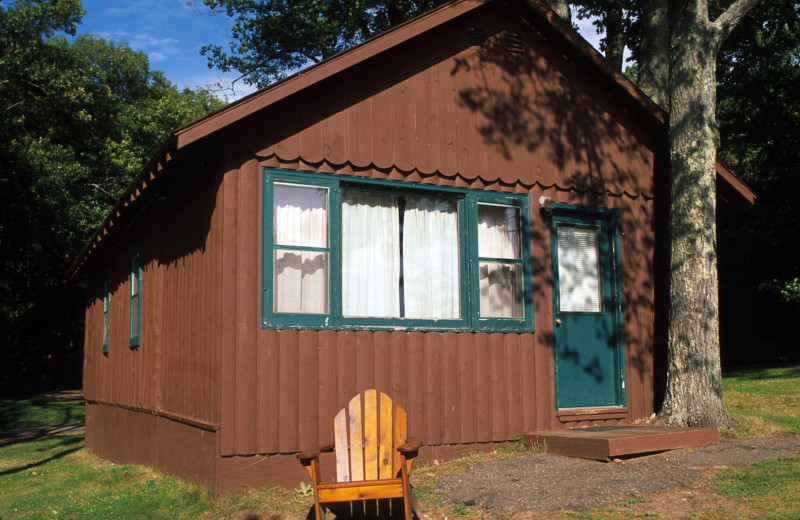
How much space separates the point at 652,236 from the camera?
9750 millimetres

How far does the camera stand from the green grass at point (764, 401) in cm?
851

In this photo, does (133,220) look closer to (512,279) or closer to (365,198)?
(365,198)

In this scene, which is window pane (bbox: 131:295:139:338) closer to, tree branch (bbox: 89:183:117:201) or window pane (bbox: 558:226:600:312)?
window pane (bbox: 558:226:600:312)

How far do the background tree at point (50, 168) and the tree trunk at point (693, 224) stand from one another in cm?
1722

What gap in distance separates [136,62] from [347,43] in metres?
18.2

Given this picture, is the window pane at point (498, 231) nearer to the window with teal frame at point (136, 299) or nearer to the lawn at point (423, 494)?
the lawn at point (423, 494)

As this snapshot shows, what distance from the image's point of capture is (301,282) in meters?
7.43

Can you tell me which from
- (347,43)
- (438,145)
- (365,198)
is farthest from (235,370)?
(347,43)

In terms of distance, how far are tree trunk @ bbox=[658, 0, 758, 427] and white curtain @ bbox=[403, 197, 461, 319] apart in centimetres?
277

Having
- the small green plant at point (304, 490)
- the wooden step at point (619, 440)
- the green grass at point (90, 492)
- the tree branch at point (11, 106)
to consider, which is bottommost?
the green grass at point (90, 492)

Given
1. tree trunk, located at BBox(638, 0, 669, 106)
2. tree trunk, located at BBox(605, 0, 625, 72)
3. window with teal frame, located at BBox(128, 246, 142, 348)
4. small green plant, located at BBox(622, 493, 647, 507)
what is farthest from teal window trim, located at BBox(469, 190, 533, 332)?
tree trunk, located at BBox(605, 0, 625, 72)

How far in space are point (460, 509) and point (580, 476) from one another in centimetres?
122

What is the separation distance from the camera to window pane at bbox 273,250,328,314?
730 cm

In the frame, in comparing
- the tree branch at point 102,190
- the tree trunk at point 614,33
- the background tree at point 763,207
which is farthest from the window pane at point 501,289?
the tree branch at point 102,190
